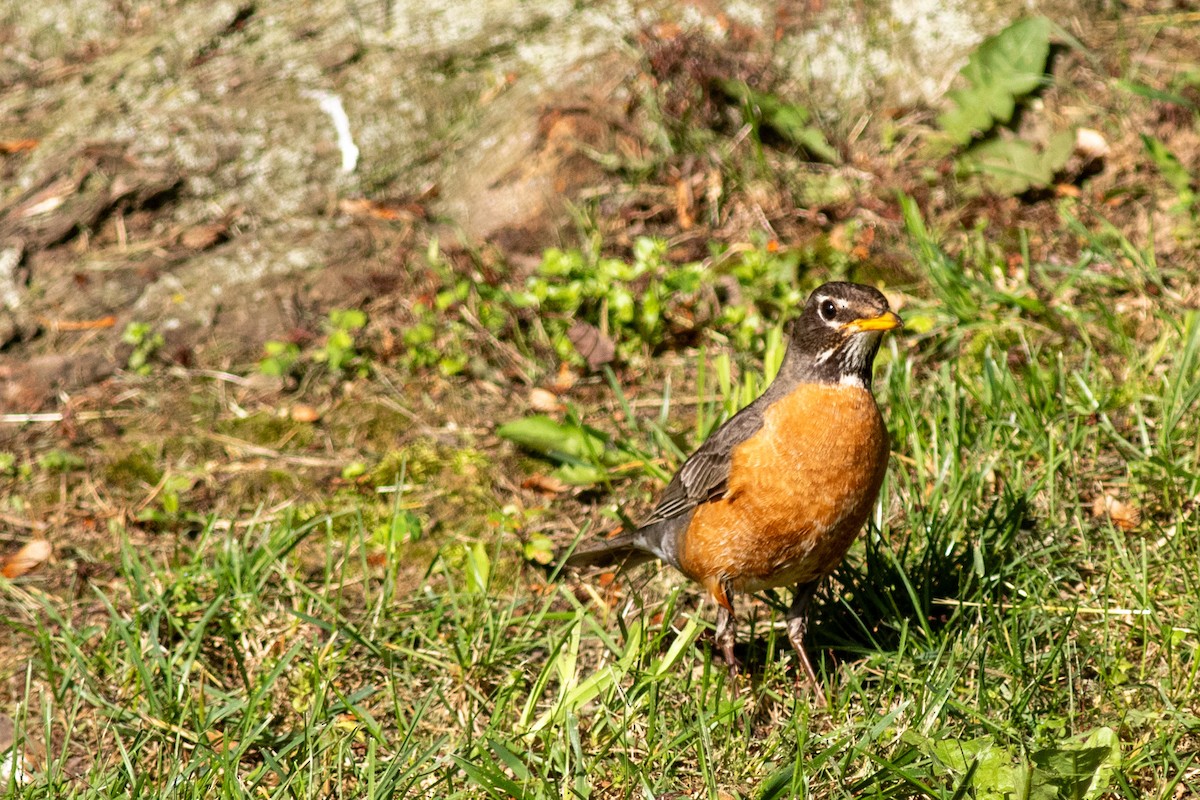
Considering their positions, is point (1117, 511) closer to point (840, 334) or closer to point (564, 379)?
point (840, 334)

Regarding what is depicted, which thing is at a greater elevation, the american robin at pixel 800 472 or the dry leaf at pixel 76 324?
the american robin at pixel 800 472

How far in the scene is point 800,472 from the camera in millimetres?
3623

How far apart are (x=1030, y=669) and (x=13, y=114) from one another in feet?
22.1

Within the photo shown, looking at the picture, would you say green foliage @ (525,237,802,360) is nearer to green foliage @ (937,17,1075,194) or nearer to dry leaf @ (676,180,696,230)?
dry leaf @ (676,180,696,230)

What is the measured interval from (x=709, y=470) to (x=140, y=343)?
350 cm

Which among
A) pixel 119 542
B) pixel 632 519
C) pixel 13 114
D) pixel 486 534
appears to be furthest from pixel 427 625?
pixel 13 114

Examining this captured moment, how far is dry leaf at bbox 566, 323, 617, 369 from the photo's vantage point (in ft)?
18.9

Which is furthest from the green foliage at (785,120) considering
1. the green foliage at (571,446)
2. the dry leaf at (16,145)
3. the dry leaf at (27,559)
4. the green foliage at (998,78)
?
the dry leaf at (27,559)

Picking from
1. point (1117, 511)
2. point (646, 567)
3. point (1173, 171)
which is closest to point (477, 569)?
point (646, 567)

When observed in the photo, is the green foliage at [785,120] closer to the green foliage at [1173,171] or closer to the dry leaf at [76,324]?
the green foliage at [1173,171]

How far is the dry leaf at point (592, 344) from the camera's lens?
226 inches

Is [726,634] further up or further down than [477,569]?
further up

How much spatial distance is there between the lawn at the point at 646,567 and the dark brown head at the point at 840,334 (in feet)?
2.26

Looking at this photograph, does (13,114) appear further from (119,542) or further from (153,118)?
(119,542)
